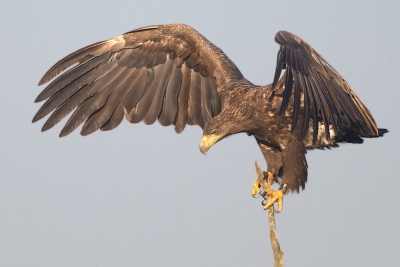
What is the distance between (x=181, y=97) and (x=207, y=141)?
220 cm

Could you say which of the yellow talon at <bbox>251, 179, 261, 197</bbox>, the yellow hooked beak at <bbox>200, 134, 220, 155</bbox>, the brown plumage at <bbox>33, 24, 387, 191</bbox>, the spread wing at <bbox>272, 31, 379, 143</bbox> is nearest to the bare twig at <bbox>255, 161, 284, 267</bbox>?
the yellow talon at <bbox>251, 179, 261, 197</bbox>

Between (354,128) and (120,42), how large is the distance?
323 cm

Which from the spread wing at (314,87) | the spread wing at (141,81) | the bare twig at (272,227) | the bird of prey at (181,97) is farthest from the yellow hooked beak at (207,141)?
the spread wing at (141,81)

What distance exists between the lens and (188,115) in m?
10.7

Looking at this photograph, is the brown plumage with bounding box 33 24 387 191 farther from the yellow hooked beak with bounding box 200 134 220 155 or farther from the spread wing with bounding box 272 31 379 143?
the spread wing with bounding box 272 31 379 143

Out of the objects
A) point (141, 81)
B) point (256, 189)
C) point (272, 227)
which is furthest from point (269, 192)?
point (141, 81)

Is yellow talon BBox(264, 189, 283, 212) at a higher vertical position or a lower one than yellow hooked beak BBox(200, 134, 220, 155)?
lower

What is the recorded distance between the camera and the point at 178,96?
1078cm

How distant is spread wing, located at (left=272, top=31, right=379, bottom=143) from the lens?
7730 mm

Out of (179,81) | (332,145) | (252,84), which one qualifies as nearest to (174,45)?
(179,81)

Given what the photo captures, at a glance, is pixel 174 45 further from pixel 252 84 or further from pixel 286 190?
pixel 286 190

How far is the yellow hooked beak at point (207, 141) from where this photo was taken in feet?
28.2

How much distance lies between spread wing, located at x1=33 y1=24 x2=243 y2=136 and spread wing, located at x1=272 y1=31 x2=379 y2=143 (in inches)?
78.3

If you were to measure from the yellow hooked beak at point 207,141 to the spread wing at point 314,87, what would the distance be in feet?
3.76
